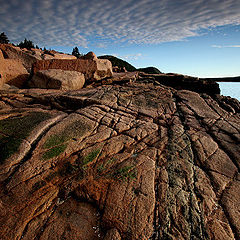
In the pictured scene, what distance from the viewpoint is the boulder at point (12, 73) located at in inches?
417

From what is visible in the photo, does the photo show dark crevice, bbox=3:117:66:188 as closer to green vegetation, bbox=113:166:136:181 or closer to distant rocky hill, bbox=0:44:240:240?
distant rocky hill, bbox=0:44:240:240

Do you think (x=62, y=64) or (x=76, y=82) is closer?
(x=76, y=82)

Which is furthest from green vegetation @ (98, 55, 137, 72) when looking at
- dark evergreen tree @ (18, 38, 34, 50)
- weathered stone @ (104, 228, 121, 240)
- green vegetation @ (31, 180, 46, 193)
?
weathered stone @ (104, 228, 121, 240)

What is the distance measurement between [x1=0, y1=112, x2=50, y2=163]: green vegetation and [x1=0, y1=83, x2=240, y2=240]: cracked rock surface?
1.6 inches

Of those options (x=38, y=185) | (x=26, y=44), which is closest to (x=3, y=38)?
(x=26, y=44)

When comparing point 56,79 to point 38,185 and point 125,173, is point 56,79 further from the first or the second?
point 125,173

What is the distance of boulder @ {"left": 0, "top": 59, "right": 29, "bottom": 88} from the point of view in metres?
10.6

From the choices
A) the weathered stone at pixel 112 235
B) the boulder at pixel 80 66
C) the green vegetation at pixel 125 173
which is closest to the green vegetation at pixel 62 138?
the green vegetation at pixel 125 173

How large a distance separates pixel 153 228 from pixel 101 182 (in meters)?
1.91

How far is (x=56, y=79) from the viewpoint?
33.3 ft

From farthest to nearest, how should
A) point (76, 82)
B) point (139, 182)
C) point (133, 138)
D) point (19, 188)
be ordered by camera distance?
point (76, 82) → point (133, 138) → point (139, 182) → point (19, 188)

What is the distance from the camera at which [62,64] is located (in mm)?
11727

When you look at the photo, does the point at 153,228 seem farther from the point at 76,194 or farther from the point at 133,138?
the point at 133,138

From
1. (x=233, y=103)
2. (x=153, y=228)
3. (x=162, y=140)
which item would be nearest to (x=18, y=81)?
(x=162, y=140)
